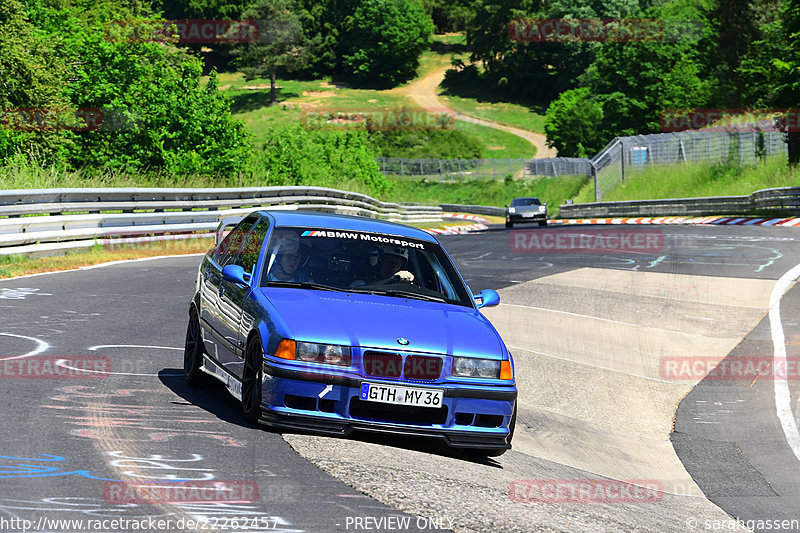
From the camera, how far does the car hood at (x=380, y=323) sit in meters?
6.67

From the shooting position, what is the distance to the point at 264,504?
5082 millimetres

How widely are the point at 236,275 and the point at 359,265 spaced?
951 millimetres

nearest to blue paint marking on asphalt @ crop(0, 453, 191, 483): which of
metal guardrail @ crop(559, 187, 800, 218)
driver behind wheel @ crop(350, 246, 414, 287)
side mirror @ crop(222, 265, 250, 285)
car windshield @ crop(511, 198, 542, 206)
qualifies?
side mirror @ crop(222, 265, 250, 285)

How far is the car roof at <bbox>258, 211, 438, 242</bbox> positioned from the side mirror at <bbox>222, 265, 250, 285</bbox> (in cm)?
55

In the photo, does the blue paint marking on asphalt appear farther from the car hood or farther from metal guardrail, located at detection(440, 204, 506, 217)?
metal guardrail, located at detection(440, 204, 506, 217)

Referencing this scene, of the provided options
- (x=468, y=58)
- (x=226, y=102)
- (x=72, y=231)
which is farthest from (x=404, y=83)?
(x=72, y=231)

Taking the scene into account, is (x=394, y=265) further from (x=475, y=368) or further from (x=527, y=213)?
(x=527, y=213)

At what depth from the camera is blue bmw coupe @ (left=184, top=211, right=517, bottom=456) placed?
6.59 m

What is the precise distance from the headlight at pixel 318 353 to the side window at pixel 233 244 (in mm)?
2150

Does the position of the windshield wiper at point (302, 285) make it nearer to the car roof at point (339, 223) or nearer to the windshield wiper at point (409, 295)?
the windshield wiper at point (409, 295)

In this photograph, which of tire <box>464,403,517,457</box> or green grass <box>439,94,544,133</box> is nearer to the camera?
tire <box>464,403,517,457</box>

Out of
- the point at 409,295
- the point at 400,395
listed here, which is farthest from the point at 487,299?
the point at 400,395

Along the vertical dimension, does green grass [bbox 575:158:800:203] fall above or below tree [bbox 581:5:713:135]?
below

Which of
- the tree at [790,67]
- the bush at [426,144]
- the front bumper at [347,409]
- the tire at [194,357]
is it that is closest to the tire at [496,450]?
the front bumper at [347,409]
